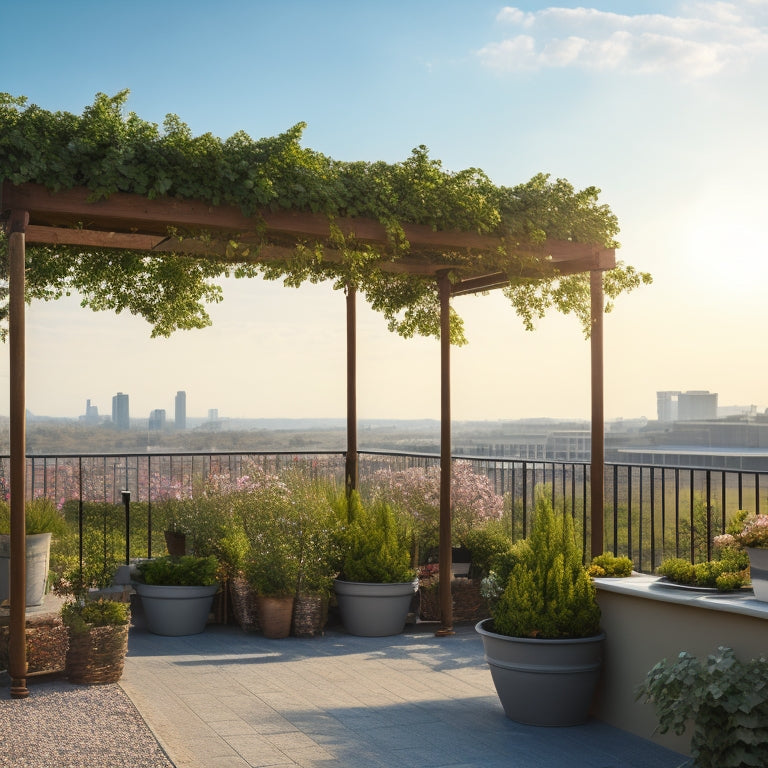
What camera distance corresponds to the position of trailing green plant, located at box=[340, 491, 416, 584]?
6590 mm

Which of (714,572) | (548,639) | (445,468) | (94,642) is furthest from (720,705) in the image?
(445,468)

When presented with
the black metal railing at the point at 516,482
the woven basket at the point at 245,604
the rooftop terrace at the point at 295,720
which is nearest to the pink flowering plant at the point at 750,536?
the rooftop terrace at the point at 295,720

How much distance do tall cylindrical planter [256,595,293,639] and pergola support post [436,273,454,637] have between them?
1.08 meters

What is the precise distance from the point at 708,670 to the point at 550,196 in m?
3.60

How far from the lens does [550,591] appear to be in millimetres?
4270

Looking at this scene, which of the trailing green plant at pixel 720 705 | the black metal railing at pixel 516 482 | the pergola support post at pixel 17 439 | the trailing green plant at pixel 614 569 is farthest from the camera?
the black metal railing at pixel 516 482

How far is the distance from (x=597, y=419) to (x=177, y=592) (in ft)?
10.3

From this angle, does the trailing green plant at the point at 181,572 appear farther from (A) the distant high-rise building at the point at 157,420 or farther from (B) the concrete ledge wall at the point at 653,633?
(A) the distant high-rise building at the point at 157,420

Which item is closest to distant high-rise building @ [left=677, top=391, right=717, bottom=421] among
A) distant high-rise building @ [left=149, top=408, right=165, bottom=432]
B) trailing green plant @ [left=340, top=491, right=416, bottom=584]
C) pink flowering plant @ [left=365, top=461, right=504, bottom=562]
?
distant high-rise building @ [left=149, top=408, right=165, bottom=432]

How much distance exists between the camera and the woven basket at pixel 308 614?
254 inches

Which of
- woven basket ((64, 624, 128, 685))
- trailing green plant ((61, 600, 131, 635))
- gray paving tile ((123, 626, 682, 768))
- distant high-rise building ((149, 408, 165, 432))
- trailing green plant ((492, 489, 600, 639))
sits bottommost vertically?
gray paving tile ((123, 626, 682, 768))

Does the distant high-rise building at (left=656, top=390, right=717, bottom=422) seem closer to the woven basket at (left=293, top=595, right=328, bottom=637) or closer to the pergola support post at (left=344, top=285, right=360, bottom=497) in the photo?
the pergola support post at (left=344, top=285, right=360, bottom=497)

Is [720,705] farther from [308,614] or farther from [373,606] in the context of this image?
[308,614]

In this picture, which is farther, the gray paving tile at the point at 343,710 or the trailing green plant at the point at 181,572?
the trailing green plant at the point at 181,572
